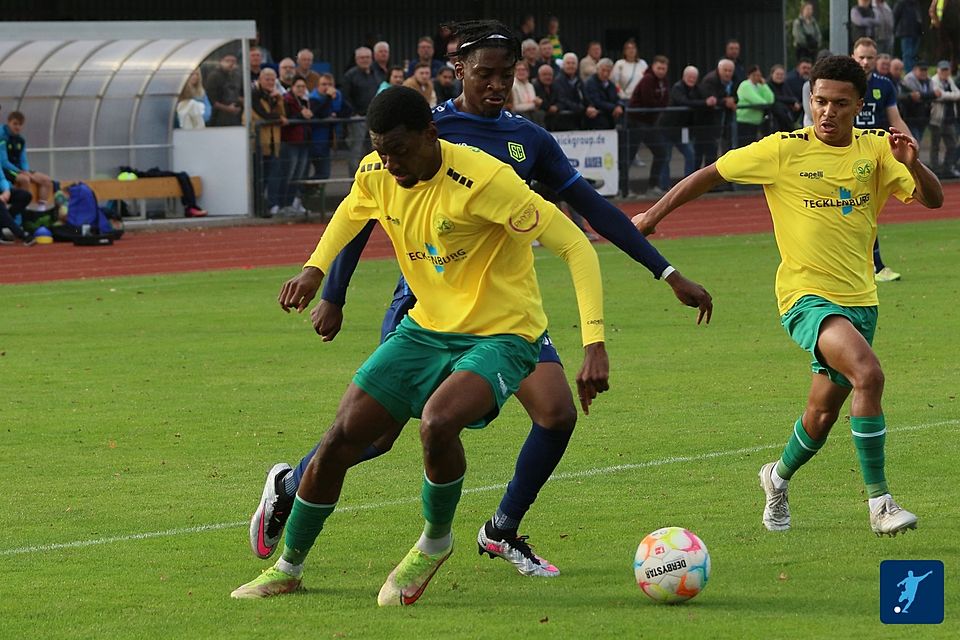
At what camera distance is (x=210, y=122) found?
24.9 m

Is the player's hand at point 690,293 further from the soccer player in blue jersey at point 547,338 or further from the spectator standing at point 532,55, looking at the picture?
the spectator standing at point 532,55

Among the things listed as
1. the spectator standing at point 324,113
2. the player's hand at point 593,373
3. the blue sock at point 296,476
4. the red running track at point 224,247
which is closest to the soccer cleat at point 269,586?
the blue sock at point 296,476

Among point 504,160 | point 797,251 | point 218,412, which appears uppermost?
point 504,160

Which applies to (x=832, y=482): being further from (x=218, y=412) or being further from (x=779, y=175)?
(x=218, y=412)

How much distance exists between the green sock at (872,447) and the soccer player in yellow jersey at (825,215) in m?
0.01

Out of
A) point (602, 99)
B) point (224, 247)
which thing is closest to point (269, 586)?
point (224, 247)

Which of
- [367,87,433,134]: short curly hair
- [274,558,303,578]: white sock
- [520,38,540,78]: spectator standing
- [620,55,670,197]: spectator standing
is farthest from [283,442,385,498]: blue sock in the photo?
[520,38,540,78]: spectator standing

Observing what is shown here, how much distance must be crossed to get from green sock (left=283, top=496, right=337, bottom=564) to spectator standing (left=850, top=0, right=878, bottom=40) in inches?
991

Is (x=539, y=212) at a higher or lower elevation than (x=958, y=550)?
higher

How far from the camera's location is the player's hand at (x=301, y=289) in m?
6.04

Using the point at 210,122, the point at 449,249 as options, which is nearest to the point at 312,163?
the point at 210,122

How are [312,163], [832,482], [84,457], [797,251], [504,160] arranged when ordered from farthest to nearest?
[312,163] < [84,457] < [832,482] < [797,251] < [504,160]

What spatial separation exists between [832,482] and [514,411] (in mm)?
2586

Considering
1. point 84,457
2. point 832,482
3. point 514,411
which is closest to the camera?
point 832,482
